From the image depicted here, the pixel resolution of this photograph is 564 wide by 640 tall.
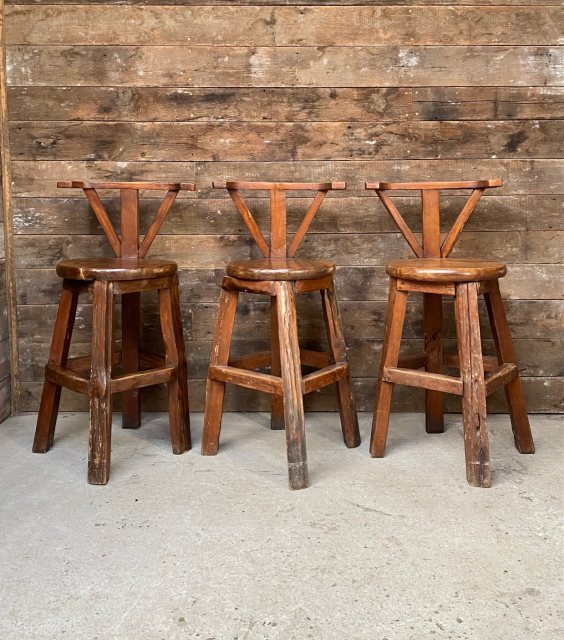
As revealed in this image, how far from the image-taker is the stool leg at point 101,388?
2.06 m

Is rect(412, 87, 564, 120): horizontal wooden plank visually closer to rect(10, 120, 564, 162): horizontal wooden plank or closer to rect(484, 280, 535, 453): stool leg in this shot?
rect(10, 120, 564, 162): horizontal wooden plank

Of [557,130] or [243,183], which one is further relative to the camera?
[557,130]

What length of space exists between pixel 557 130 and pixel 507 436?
3.95 ft

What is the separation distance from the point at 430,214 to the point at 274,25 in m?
0.94

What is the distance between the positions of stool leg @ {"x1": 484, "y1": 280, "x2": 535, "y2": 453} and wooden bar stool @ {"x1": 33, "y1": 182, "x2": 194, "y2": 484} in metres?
1.09

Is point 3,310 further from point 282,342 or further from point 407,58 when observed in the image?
point 407,58

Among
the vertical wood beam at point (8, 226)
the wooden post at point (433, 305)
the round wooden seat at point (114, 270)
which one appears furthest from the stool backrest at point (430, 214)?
the vertical wood beam at point (8, 226)

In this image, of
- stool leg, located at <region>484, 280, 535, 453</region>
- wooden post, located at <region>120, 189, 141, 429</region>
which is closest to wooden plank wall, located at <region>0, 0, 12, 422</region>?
wooden post, located at <region>120, 189, 141, 429</region>

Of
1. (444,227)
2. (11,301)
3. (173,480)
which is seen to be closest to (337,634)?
(173,480)

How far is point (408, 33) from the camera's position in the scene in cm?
257

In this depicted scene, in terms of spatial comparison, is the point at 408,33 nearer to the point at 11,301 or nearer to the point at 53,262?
the point at 53,262

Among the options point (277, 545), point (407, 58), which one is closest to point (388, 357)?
point (277, 545)

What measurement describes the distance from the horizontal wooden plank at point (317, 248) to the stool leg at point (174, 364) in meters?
0.37

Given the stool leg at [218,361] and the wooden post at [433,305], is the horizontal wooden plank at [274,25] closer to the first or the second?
the wooden post at [433,305]
